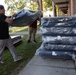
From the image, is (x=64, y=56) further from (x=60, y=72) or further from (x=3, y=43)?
(x=3, y=43)

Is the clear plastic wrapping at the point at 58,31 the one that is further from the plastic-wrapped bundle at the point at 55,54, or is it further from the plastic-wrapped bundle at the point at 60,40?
the plastic-wrapped bundle at the point at 55,54

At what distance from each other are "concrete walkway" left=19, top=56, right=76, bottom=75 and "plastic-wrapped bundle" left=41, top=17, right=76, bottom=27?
1.08 m

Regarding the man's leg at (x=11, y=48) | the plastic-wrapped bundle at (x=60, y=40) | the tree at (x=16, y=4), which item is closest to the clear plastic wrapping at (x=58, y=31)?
the plastic-wrapped bundle at (x=60, y=40)

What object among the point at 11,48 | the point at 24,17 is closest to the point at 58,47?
the point at 11,48

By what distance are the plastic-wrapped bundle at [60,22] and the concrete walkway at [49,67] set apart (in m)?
1.08

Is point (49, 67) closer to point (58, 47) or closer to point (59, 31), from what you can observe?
point (58, 47)

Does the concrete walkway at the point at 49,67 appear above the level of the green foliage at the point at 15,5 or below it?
below

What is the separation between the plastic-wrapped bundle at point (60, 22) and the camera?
525 cm

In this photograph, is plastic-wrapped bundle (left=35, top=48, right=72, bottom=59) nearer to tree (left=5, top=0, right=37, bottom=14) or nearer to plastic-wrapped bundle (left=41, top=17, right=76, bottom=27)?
plastic-wrapped bundle (left=41, top=17, right=76, bottom=27)

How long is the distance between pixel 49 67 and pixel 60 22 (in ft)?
4.12

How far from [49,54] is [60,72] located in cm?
78

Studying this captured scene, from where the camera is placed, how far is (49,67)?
17.5 ft

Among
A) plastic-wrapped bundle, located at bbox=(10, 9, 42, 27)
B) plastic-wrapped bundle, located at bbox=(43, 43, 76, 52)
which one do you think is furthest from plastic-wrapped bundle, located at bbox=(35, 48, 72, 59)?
plastic-wrapped bundle, located at bbox=(10, 9, 42, 27)

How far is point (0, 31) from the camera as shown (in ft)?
19.1
